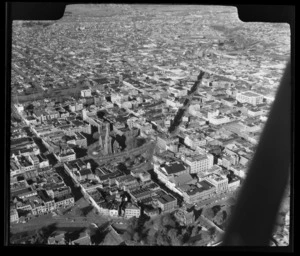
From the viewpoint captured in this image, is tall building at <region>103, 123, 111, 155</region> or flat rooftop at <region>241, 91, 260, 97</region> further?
flat rooftop at <region>241, 91, 260, 97</region>

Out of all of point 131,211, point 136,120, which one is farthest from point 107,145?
point 131,211

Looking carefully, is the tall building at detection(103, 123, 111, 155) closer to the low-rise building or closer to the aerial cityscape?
the aerial cityscape

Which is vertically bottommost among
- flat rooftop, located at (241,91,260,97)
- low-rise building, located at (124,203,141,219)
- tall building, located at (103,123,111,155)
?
low-rise building, located at (124,203,141,219)

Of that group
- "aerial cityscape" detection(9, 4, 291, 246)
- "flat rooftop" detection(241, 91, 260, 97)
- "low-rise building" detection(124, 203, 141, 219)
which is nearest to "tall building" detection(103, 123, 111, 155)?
"aerial cityscape" detection(9, 4, 291, 246)

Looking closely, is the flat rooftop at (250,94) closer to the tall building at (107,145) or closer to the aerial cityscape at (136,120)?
the aerial cityscape at (136,120)

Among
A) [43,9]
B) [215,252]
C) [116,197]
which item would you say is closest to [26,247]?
[215,252]

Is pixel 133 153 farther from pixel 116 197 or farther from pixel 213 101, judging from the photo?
pixel 213 101

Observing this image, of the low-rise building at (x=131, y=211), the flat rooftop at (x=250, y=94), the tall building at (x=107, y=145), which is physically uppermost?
the flat rooftop at (x=250, y=94)

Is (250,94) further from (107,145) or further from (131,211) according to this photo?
(131,211)

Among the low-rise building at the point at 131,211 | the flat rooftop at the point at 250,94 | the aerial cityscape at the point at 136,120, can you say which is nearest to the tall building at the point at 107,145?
the aerial cityscape at the point at 136,120
